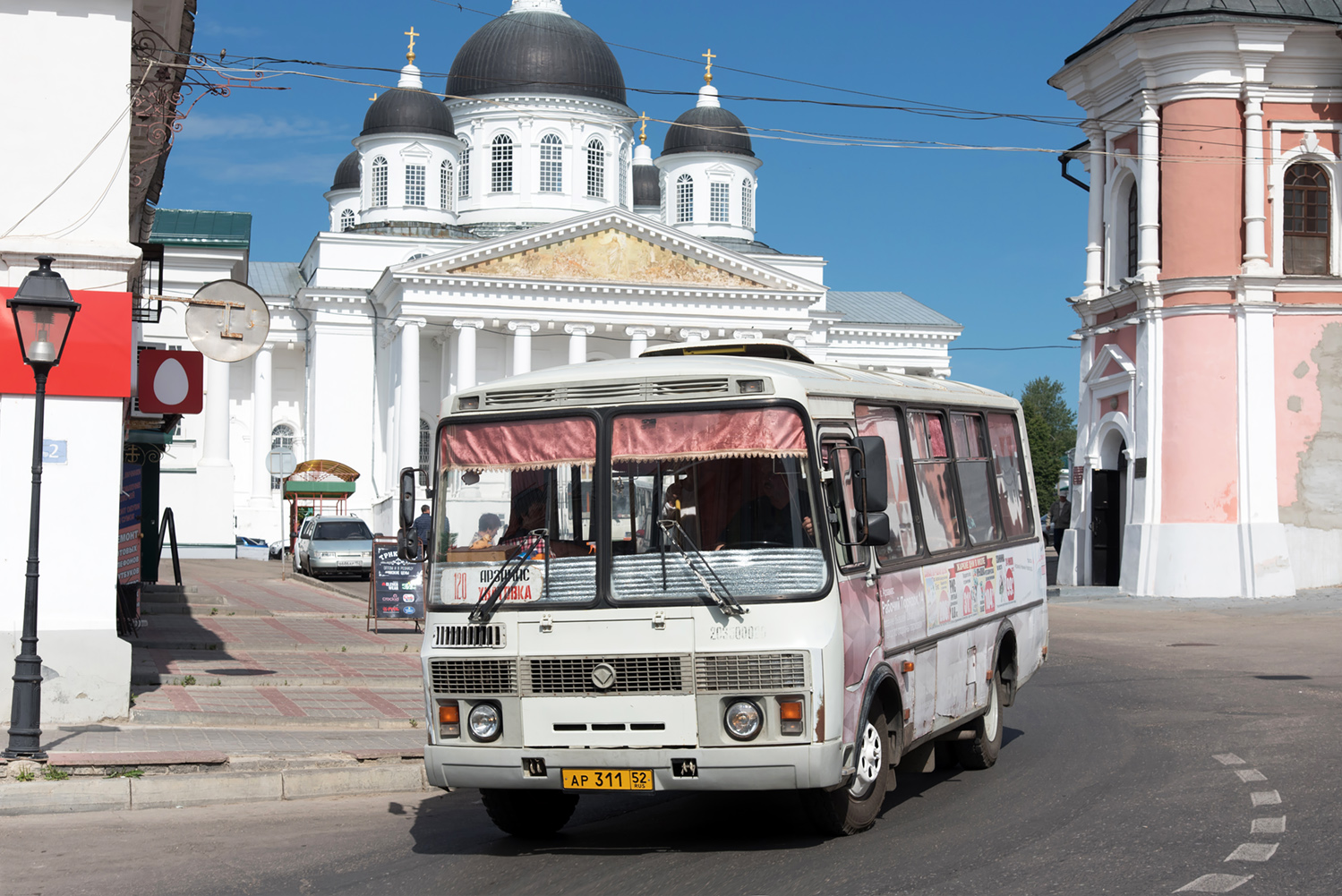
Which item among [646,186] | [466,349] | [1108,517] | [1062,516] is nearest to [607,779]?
[1108,517]

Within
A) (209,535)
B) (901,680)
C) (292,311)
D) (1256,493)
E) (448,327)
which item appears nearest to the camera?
(901,680)

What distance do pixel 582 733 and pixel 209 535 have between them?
132 ft

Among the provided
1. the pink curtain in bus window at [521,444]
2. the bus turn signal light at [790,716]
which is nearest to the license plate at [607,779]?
the bus turn signal light at [790,716]

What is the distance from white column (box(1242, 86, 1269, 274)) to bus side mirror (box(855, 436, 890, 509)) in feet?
72.2

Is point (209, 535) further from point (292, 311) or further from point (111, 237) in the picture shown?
point (111, 237)

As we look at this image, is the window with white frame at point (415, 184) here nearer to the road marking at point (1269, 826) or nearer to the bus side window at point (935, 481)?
the bus side window at point (935, 481)

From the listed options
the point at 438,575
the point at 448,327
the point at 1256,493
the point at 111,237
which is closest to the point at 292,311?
the point at 448,327

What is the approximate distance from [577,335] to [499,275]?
3.87m

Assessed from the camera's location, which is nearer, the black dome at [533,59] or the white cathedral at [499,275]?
the white cathedral at [499,275]

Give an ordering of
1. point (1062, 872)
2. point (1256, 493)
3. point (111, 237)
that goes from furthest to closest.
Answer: point (1256, 493) < point (111, 237) < point (1062, 872)

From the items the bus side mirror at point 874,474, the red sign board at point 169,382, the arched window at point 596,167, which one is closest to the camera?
the bus side mirror at point 874,474

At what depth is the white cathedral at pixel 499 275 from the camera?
58.0 metres

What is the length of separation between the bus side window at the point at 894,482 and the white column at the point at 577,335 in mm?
49560

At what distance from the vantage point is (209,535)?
149 ft
